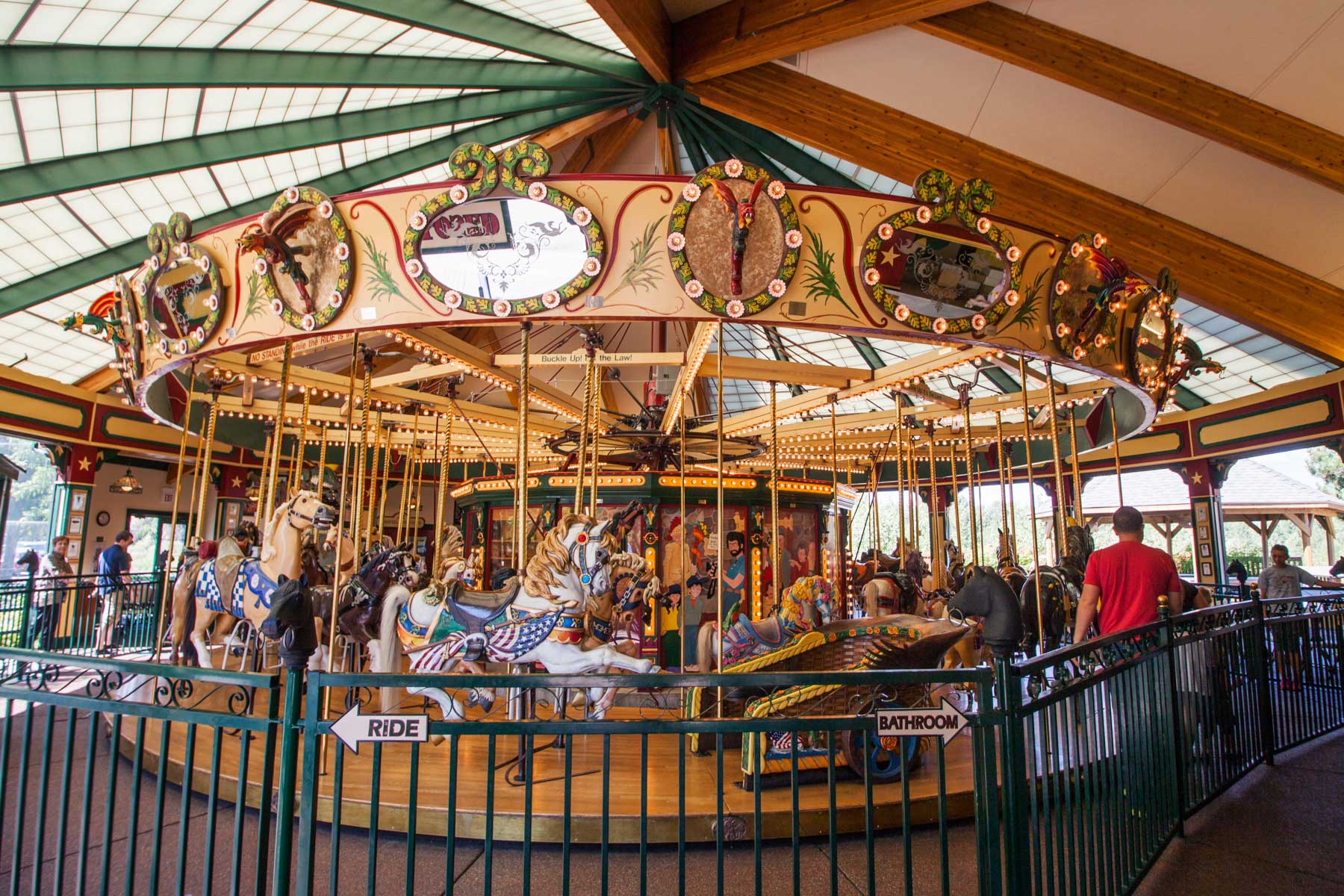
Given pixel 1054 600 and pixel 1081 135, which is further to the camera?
pixel 1081 135

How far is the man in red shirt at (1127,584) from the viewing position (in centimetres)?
383

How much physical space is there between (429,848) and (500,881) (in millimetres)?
595

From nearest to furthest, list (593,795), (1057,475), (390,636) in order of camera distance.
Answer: (593,795), (390,636), (1057,475)

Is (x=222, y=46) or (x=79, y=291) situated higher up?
(x=222, y=46)

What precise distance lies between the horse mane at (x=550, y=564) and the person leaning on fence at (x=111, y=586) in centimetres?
781

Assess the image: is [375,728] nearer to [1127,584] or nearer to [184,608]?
[1127,584]

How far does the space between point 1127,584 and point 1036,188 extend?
14.2 feet

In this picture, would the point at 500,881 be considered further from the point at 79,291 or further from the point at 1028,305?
the point at 79,291

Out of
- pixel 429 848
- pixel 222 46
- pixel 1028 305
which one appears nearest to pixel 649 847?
pixel 429 848

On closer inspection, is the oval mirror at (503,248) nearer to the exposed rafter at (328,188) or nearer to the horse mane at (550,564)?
the horse mane at (550,564)

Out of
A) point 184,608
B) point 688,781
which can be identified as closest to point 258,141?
point 184,608

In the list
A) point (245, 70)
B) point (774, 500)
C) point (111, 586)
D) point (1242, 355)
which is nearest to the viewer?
point (774, 500)

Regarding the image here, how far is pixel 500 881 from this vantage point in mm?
3004

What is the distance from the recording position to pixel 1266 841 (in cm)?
337
